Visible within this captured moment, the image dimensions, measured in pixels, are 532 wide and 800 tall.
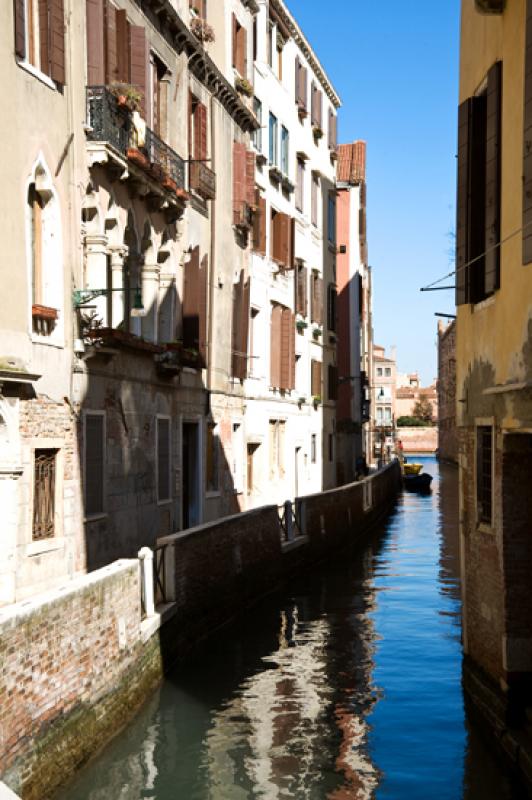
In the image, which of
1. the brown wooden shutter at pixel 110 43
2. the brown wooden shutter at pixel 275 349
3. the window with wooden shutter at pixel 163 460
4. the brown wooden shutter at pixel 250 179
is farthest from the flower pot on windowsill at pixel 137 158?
the brown wooden shutter at pixel 275 349

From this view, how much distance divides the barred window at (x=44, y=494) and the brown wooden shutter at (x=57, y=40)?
4067mm

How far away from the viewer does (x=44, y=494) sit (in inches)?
496

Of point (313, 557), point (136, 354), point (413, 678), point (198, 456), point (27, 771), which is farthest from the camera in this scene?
point (313, 557)

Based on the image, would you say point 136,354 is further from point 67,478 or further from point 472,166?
point 472,166

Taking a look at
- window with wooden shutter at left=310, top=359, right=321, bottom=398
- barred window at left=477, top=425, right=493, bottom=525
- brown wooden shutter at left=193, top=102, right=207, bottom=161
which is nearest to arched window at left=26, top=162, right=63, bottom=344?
barred window at left=477, top=425, right=493, bottom=525

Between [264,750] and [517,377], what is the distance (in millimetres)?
3818

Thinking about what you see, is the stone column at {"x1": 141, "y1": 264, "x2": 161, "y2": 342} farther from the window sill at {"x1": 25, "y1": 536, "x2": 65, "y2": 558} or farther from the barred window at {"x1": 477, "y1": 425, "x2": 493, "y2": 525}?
the barred window at {"x1": 477, "y1": 425, "x2": 493, "y2": 525}

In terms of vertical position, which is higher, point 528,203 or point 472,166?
point 472,166

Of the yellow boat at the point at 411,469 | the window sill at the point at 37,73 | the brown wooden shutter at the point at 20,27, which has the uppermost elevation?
the brown wooden shutter at the point at 20,27

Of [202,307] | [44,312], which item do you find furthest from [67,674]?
[202,307]

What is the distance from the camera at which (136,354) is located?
618 inches

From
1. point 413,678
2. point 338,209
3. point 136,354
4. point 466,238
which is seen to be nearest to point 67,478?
point 136,354

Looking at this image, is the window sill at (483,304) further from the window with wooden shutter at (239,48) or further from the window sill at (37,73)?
the window with wooden shutter at (239,48)

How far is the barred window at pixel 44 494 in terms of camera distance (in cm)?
1238
